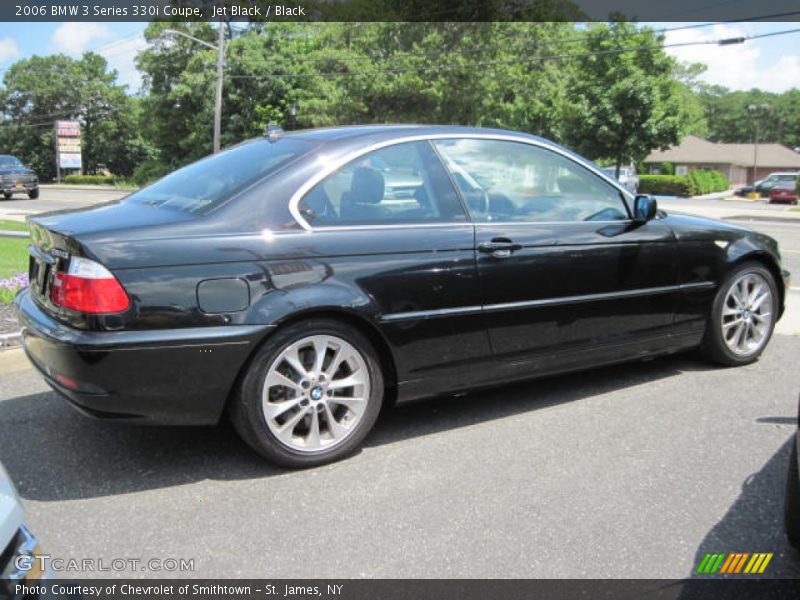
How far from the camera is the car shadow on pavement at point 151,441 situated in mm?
3254

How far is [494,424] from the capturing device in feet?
13.0

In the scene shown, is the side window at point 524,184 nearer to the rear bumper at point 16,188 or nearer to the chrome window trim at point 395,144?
the chrome window trim at point 395,144

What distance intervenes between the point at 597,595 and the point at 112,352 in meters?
2.13

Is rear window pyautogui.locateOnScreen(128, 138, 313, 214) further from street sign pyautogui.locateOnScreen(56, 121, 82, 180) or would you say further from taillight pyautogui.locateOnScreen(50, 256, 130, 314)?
street sign pyautogui.locateOnScreen(56, 121, 82, 180)

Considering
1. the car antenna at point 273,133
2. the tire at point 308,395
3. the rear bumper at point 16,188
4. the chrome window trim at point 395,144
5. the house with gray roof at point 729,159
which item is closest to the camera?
the tire at point 308,395

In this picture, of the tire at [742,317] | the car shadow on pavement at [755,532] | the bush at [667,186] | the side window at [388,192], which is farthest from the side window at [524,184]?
the bush at [667,186]

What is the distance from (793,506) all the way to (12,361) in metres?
4.69

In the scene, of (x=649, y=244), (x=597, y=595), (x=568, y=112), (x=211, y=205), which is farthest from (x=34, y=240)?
(x=568, y=112)

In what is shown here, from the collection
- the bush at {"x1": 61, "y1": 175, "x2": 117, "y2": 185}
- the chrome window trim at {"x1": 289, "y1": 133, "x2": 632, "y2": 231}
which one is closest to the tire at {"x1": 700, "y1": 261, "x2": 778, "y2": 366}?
the chrome window trim at {"x1": 289, "y1": 133, "x2": 632, "y2": 231}

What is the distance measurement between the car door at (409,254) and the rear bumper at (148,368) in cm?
60

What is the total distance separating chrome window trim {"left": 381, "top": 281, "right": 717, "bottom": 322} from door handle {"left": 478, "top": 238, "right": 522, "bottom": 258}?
0.90 feet

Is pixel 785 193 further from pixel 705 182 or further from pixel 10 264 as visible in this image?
pixel 10 264

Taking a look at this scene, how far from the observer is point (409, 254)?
354cm

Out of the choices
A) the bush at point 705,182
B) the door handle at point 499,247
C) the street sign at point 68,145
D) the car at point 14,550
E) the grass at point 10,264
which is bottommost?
the grass at point 10,264
